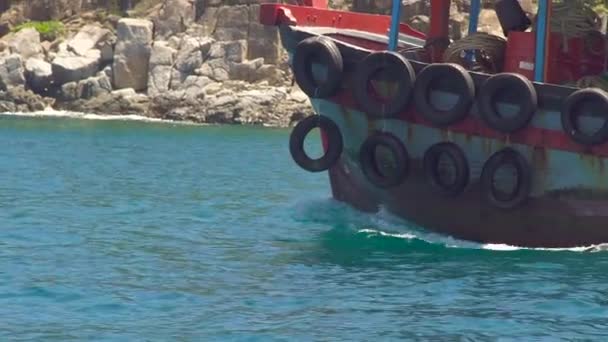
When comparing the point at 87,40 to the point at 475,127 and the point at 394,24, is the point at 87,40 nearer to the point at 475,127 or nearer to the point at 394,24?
the point at 394,24

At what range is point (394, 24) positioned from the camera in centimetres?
1917

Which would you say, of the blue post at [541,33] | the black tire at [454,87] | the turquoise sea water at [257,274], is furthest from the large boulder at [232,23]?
the blue post at [541,33]

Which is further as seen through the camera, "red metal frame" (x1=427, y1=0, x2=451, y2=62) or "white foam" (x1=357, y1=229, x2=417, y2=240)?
"red metal frame" (x1=427, y1=0, x2=451, y2=62)

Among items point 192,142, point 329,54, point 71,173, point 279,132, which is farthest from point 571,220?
point 279,132

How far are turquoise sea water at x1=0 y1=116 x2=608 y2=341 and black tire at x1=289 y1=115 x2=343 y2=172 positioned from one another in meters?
0.91

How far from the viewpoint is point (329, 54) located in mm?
18391

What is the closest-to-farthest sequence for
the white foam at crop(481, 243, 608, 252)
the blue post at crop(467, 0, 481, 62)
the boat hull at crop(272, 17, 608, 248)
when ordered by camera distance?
the boat hull at crop(272, 17, 608, 248) → the white foam at crop(481, 243, 608, 252) → the blue post at crop(467, 0, 481, 62)

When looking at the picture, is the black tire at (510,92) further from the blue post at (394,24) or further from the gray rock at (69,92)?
the gray rock at (69,92)

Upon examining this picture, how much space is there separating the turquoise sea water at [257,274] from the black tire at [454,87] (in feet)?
5.27

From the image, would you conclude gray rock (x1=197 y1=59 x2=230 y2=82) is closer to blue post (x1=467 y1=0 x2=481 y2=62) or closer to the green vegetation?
the green vegetation

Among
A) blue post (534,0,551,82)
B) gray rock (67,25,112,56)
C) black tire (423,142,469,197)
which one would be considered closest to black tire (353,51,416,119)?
black tire (423,142,469,197)

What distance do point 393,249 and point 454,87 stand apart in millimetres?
2111

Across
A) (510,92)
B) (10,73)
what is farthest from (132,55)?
(510,92)

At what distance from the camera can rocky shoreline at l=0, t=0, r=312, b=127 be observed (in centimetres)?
4756
